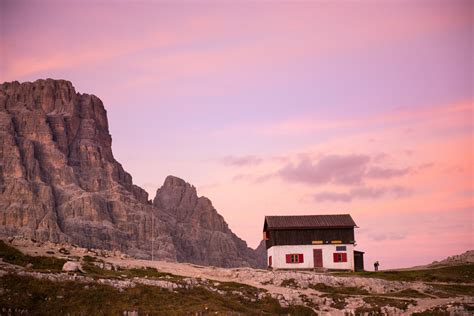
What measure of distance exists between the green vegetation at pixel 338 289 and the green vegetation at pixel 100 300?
47.7ft

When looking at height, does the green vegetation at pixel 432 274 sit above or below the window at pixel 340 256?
below

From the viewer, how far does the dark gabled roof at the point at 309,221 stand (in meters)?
113

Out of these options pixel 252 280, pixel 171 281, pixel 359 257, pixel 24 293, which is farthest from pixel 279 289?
pixel 359 257

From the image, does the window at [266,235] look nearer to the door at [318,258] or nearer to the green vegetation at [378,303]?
the door at [318,258]

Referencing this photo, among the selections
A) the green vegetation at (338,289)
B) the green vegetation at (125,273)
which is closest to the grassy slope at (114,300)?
the green vegetation at (125,273)

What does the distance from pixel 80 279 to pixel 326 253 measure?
5178 cm

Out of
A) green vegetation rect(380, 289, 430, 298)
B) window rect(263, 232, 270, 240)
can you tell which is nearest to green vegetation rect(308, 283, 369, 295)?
green vegetation rect(380, 289, 430, 298)

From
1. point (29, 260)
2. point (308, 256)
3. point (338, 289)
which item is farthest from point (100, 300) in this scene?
point (308, 256)

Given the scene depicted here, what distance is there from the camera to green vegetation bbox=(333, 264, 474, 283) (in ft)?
319

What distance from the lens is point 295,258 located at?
111 metres

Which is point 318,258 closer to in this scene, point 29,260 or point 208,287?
point 208,287

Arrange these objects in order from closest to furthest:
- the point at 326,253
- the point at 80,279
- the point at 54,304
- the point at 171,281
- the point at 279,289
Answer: the point at 54,304 < the point at 80,279 < the point at 171,281 < the point at 279,289 < the point at 326,253

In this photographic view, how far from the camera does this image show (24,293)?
65.0 metres

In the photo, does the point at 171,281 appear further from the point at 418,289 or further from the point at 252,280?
the point at 418,289
